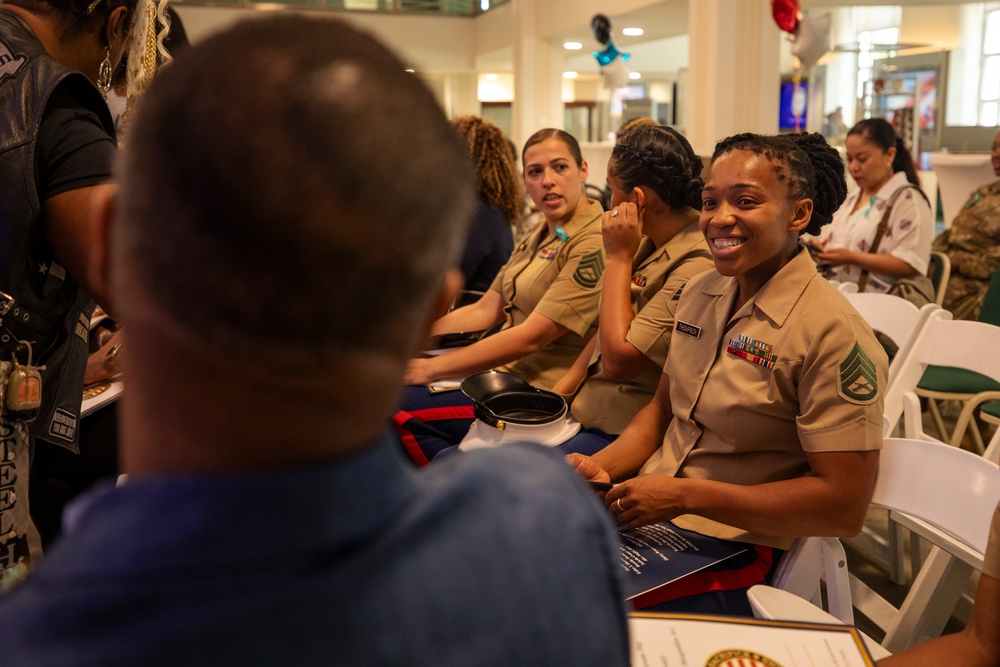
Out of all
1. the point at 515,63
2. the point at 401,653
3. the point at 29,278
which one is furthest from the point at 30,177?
the point at 515,63

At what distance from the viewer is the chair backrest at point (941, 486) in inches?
54.4

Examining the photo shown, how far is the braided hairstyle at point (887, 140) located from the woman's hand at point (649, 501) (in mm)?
Result: 3110

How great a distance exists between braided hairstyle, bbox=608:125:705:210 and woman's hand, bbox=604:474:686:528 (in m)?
0.93

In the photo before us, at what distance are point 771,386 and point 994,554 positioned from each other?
483 mm

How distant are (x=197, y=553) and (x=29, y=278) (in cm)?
99

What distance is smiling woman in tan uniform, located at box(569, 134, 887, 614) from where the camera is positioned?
144 cm

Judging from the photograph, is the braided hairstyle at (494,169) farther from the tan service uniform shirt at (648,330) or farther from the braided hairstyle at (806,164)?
the braided hairstyle at (806,164)

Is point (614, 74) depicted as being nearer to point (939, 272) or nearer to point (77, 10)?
point (939, 272)

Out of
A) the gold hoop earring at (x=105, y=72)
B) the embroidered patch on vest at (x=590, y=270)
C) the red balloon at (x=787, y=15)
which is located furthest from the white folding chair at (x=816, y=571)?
the red balloon at (x=787, y=15)

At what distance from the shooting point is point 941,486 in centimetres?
146

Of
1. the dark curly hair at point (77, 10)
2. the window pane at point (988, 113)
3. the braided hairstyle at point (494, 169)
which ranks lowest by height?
the braided hairstyle at point (494, 169)

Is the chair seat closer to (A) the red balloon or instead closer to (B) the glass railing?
(A) the red balloon

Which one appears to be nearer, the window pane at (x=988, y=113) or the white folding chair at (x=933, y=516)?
the white folding chair at (x=933, y=516)

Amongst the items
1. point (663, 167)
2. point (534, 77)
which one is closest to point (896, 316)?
point (663, 167)
